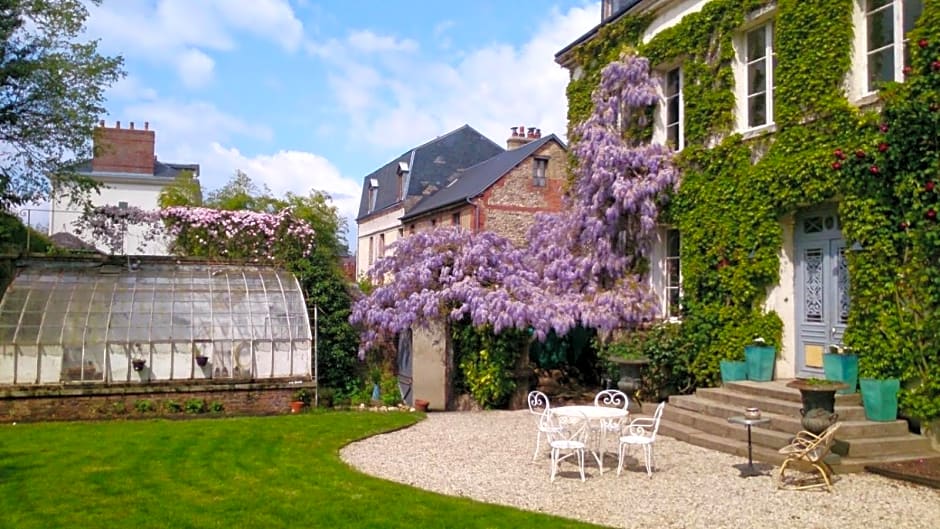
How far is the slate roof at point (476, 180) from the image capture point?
25.6 meters

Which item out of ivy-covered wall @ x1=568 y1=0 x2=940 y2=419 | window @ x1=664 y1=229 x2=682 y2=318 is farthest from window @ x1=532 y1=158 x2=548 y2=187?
window @ x1=664 y1=229 x2=682 y2=318

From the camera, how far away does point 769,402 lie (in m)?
9.38

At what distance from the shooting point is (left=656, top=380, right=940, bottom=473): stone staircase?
8055 mm

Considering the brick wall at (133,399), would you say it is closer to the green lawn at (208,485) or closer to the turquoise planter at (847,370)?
the green lawn at (208,485)

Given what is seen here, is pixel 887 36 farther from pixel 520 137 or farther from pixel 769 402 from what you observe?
pixel 520 137

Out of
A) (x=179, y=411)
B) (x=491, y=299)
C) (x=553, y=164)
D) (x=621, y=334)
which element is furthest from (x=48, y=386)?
(x=553, y=164)

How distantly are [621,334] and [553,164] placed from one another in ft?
46.0

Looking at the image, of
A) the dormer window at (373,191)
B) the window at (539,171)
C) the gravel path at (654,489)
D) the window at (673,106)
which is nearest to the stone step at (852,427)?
the gravel path at (654,489)

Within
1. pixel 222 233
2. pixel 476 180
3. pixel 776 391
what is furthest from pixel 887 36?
pixel 476 180

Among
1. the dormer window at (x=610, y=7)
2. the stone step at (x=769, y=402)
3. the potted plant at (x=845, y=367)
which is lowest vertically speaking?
the stone step at (x=769, y=402)

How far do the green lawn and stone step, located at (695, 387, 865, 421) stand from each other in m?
4.41

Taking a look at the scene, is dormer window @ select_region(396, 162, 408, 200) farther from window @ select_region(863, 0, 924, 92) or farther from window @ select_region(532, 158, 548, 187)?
window @ select_region(863, 0, 924, 92)

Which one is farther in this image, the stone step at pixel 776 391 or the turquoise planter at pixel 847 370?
the turquoise planter at pixel 847 370

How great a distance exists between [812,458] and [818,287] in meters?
3.82
